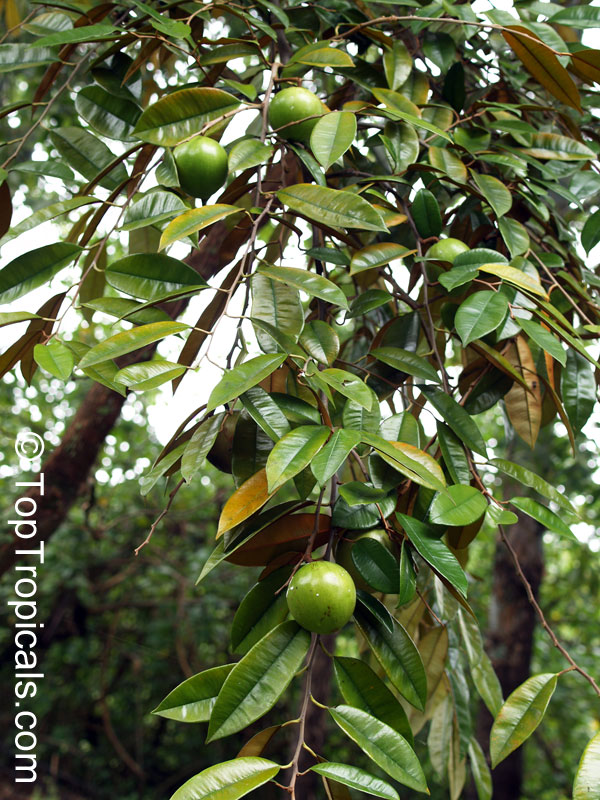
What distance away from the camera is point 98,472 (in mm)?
3246

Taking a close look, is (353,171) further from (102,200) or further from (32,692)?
(32,692)

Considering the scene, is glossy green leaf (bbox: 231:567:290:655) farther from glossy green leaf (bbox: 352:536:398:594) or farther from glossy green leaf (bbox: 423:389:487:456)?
glossy green leaf (bbox: 423:389:487:456)

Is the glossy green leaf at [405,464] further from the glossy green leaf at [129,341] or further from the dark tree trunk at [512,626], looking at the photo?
the dark tree trunk at [512,626]

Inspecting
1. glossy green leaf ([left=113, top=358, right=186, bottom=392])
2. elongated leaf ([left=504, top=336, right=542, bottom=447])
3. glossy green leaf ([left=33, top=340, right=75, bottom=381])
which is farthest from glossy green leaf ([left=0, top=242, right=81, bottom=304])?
elongated leaf ([left=504, top=336, right=542, bottom=447])

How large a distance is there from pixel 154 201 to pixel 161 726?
3.16 metres

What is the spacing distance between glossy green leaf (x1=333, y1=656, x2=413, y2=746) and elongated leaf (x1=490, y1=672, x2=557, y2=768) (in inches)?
3.5

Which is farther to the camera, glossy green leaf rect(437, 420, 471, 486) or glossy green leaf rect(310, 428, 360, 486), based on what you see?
glossy green leaf rect(437, 420, 471, 486)

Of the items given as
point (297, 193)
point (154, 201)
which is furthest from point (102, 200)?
point (297, 193)

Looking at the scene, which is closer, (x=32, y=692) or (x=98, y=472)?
(x=32, y=692)

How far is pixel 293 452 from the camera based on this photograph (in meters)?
0.52

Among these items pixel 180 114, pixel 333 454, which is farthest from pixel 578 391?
pixel 180 114

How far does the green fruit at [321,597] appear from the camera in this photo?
0.53m

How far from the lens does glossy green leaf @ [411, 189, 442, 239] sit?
0.78 meters

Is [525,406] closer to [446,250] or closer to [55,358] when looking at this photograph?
[446,250]
